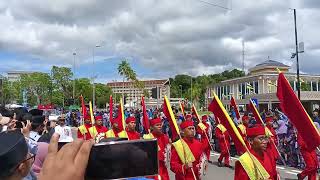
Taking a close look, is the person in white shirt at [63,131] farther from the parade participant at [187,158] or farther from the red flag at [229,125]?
the red flag at [229,125]

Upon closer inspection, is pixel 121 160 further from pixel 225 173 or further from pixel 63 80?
pixel 63 80

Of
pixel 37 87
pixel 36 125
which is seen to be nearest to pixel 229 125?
pixel 36 125

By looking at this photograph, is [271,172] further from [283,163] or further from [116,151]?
[283,163]

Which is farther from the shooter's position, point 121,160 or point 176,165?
point 176,165

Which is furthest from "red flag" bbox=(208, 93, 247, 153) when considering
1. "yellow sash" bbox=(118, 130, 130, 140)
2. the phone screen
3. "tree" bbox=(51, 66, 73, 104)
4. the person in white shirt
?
"tree" bbox=(51, 66, 73, 104)

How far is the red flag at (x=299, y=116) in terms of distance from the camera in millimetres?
5266

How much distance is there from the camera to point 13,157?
5.96ft

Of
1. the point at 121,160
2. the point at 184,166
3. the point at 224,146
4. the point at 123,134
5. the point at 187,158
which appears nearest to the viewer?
the point at 121,160

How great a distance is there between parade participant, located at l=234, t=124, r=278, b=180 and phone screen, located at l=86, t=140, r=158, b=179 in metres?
3.31

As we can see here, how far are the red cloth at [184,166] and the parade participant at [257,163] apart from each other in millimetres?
1738

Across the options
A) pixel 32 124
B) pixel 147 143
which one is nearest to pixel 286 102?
pixel 32 124

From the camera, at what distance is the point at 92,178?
170 centimetres

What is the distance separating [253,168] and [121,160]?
353 cm

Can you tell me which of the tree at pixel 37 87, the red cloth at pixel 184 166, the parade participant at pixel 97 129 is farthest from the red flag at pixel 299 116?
the tree at pixel 37 87
